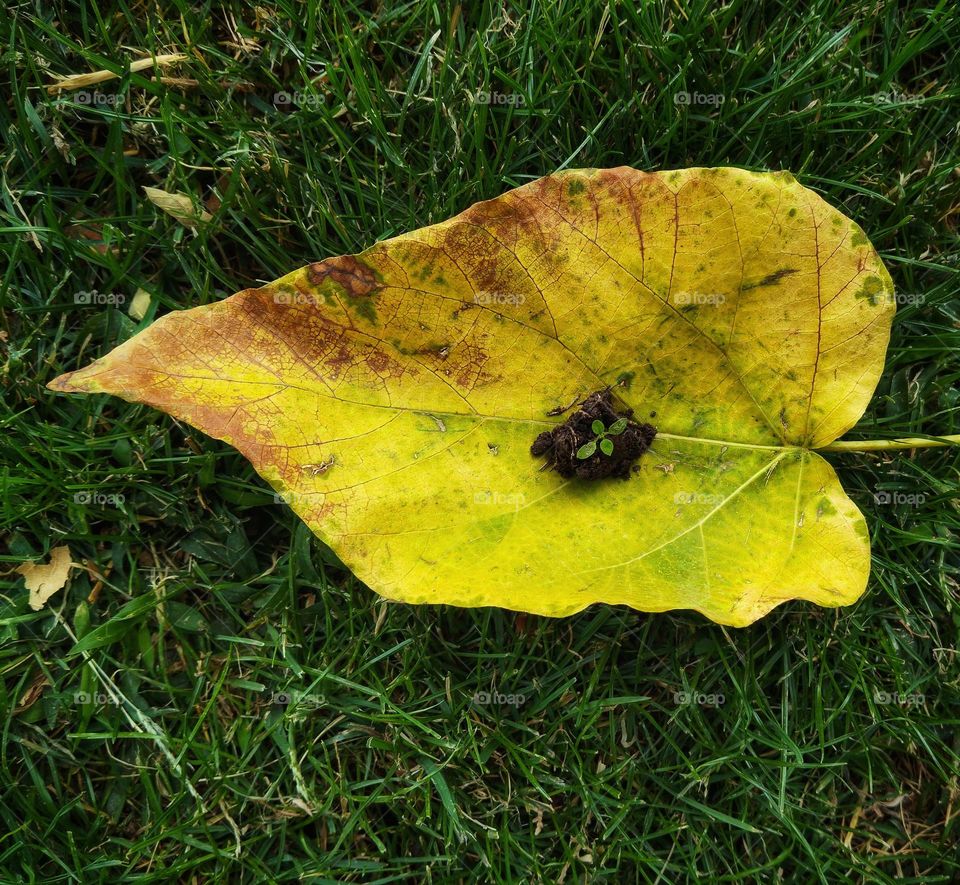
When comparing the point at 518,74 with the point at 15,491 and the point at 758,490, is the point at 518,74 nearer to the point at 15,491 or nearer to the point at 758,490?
the point at 758,490

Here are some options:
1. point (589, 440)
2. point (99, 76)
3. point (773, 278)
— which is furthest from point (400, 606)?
point (99, 76)

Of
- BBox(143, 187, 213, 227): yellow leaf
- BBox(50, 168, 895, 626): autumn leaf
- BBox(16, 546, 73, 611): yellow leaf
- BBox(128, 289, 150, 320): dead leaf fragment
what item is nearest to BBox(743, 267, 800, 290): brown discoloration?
BBox(50, 168, 895, 626): autumn leaf

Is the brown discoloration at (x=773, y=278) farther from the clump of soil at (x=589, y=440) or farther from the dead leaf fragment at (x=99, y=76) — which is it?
the dead leaf fragment at (x=99, y=76)

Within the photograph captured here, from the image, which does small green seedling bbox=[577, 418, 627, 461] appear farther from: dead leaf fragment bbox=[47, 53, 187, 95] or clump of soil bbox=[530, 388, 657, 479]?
dead leaf fragment bbox=[47, 53, 187, 95]

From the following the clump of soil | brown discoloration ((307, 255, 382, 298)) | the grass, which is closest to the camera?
brown discoloration ((307, 255, 382, 298))

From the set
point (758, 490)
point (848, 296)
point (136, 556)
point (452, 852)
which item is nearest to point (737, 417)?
point (758, 490)

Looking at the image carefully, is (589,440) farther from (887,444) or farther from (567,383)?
(887,444)

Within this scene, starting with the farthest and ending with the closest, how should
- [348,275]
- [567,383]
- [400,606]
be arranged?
[400,606], [567,383], [348,275]

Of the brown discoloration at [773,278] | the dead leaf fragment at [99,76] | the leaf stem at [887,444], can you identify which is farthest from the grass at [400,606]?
the brown discoloration at [773,278]
